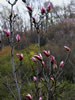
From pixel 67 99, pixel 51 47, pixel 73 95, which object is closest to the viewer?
pixel 67 99

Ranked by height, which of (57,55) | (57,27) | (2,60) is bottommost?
(2,60)

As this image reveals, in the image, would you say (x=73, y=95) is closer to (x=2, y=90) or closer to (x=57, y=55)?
(x=2, y=90)

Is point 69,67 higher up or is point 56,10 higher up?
point 56,10

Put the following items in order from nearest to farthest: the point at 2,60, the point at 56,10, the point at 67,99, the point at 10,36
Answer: the point at 10,36
the point at 67,99
the point at 2,60
the point at 56,10

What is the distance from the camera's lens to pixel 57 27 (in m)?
12.5

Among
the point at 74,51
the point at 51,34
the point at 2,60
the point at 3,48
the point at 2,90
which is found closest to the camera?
the point at 2,90

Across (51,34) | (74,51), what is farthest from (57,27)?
(74,51)

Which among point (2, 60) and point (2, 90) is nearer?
point (2, 90)

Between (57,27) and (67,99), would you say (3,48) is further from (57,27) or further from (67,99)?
(67,99)

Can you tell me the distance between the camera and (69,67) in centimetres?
851

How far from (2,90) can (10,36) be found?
538 cm

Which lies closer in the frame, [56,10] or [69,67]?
[69,67]

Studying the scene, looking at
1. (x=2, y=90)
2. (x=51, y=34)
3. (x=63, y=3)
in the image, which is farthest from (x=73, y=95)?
(x=63, y=3)

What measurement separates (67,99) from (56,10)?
590 inches
